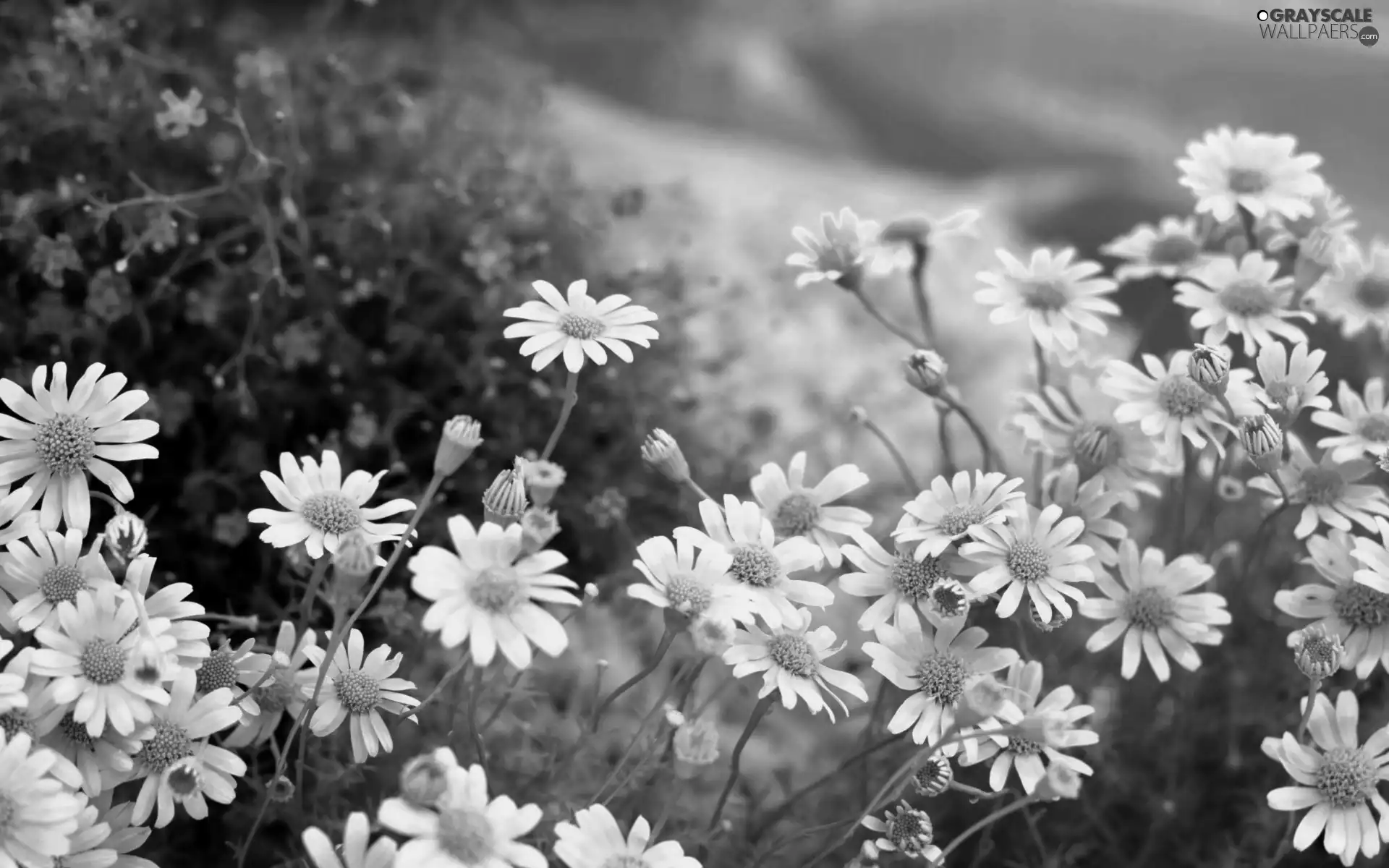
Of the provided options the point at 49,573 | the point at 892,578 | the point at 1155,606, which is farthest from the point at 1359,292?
the point at 49,573

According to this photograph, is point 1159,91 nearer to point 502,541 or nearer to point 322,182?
point 322,182

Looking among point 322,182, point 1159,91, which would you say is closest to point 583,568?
point 322,182

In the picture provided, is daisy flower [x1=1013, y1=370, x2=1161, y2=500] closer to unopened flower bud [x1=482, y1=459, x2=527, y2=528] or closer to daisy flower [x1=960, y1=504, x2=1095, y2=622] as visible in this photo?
daisy flower [x1=960, y1=504, x2=1095, y2=622]

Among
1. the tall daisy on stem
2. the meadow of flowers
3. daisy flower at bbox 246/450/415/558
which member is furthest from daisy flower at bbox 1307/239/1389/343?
daisy flower at bbox 246/450/415/558

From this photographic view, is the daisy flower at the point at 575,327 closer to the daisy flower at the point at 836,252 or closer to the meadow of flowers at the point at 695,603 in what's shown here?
the meadow of flowers at the point at 695,603

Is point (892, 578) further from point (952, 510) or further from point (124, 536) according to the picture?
point (124, 536)
